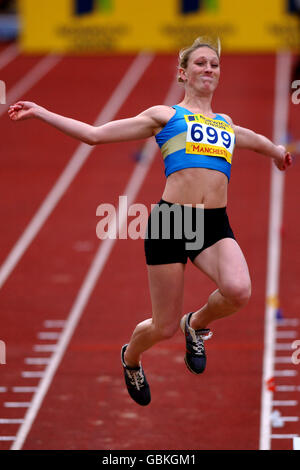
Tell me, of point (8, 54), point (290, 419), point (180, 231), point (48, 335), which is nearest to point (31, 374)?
point (48, 335)

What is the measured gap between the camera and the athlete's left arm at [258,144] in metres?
5.71

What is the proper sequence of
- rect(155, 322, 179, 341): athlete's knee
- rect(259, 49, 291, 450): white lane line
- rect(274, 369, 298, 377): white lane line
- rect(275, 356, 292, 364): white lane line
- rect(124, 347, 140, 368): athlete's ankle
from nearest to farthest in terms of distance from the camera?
rect(155, 322, 179, 341): athlete's knee
rect(124, 347, 140, 368): athlete's ankle
rect(259, 49, 291, 450): white lane line
rect(274, 369, 298, 377): white lane line
rect(275, 356, 292, 364): white lane line

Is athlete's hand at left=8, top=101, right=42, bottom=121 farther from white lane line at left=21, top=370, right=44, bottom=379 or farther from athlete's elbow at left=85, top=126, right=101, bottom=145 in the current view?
white lane line at left=21, top=370, right=44, bottom=379

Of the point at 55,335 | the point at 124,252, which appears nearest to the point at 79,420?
the point at 55,335

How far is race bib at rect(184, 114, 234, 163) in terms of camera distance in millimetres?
5391

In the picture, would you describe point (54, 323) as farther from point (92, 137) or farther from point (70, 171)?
point (70, 171)

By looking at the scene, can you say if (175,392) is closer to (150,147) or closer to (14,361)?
(14,361)

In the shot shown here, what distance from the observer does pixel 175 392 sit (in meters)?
8.01

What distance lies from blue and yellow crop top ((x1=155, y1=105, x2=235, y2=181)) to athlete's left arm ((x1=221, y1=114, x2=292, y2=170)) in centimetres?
23

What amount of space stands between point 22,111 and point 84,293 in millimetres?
5099

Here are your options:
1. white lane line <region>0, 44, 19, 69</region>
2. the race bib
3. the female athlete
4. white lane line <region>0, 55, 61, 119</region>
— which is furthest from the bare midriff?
white lane line <region>0, 44, 19, 69</region>

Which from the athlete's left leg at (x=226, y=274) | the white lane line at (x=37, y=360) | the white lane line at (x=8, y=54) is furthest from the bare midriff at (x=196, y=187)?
the white lane line at (x=8, y=54)

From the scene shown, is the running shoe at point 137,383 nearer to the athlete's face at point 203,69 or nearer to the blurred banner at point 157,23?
the athlete's face at point 203,69

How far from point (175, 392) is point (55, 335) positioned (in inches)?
62.0
